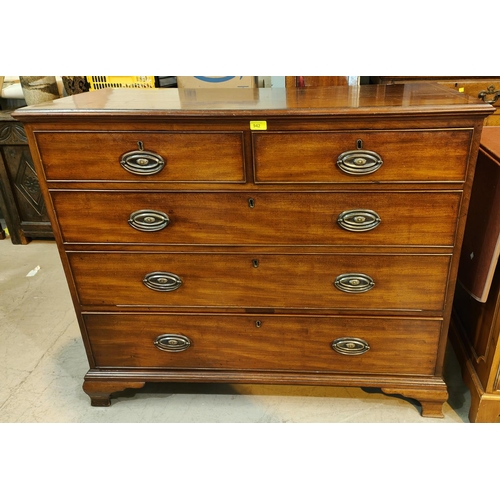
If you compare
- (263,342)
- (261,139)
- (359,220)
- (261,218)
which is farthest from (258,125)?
(263,342)

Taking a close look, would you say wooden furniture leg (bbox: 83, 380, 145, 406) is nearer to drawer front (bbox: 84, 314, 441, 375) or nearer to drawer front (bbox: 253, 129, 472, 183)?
drawer front (bbox: 84, 314, 441, 375)

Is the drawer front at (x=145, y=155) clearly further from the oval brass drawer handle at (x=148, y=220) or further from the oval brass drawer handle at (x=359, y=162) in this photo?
the oval brass drawer handle at (x=359, y=162)

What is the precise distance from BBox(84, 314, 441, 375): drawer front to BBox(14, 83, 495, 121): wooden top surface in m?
0.68

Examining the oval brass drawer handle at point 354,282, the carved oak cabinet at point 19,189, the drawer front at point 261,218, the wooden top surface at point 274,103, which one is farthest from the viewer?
the carved oak cabinet at point 19,189

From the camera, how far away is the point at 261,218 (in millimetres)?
1379

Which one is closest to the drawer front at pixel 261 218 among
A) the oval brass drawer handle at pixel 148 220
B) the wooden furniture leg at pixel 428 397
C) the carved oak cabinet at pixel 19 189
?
the oval brass drawer handle at pixel 148 220

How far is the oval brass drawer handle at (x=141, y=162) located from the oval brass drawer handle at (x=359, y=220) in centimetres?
57

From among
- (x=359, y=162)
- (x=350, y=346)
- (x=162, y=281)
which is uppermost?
(x=359, y=162)

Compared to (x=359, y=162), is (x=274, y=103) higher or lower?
higher

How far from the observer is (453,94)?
137 centimetres

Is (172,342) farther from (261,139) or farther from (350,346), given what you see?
(261,139)

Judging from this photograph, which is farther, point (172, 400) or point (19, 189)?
point (19, 189)

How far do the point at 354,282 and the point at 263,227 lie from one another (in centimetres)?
35

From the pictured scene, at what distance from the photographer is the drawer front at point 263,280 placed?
1.42m
